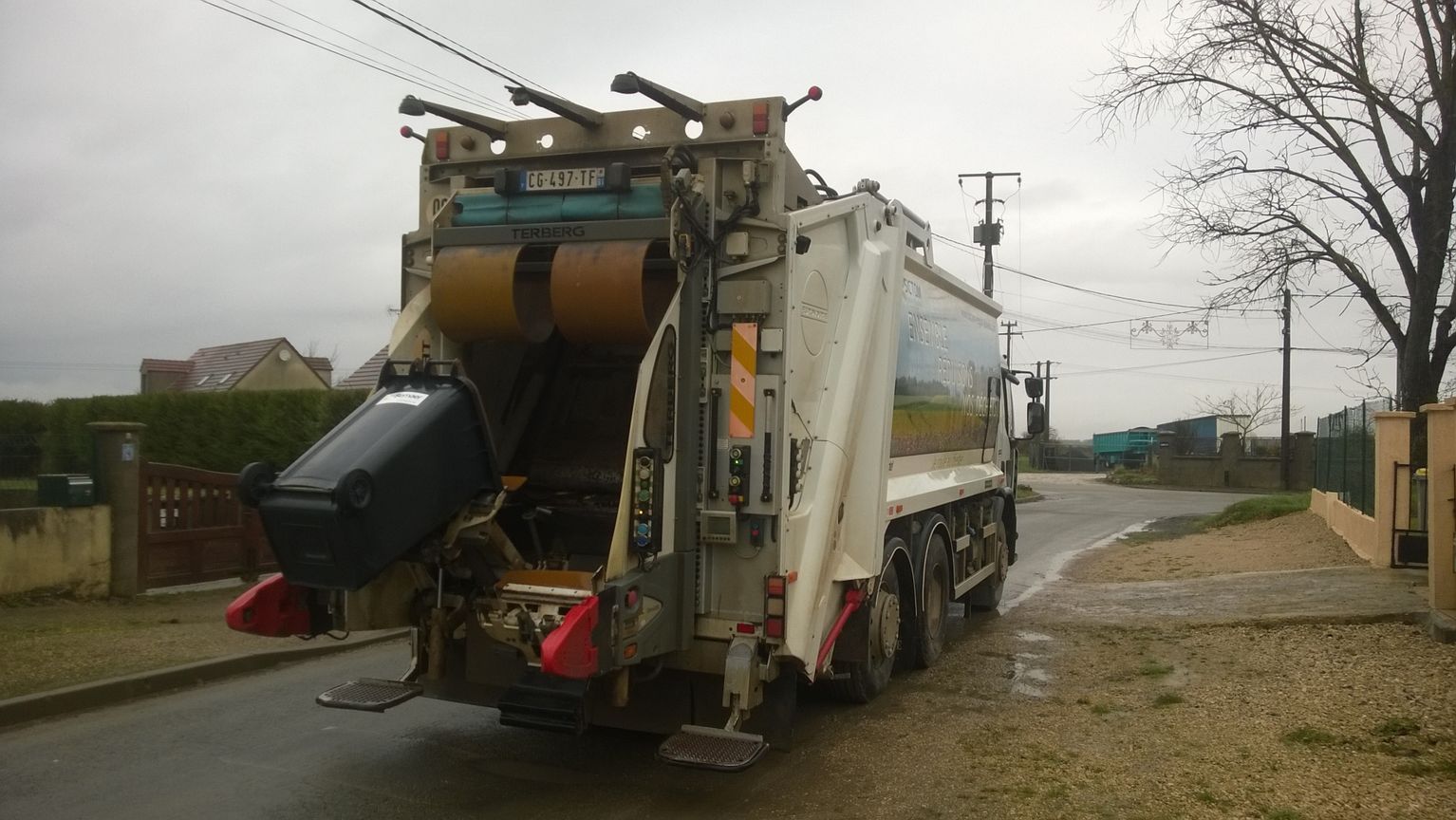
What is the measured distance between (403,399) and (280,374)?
128 feet

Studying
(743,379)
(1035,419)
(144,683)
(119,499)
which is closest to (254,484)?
(743,379)

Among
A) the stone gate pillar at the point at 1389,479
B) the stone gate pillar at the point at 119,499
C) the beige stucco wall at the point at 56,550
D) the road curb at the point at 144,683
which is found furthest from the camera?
the stone gate pillar at the point at 1389,479

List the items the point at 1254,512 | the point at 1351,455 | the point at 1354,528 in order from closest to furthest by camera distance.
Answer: the point at 1354,528
the point at 1351,455
the point at 1254,512

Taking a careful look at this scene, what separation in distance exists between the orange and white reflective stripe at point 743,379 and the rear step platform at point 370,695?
210 centimetres

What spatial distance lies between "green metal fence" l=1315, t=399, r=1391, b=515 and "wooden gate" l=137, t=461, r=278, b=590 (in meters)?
12.5

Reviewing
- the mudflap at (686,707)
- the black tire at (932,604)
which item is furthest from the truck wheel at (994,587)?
the mudflap at (686,707)

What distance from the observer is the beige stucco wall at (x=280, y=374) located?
130ft

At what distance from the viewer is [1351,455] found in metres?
16.4

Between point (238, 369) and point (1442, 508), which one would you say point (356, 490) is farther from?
point (238, 369)

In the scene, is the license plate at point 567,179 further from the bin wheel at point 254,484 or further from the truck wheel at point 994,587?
the truck wheel at point 994,587

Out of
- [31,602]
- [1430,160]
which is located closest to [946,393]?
[31,602]

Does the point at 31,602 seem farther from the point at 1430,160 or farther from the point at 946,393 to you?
the point at 1430,160

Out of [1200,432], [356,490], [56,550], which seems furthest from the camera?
[1200,432]

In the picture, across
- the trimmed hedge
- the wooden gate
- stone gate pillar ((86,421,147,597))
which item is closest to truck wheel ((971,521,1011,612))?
the wooden gate
